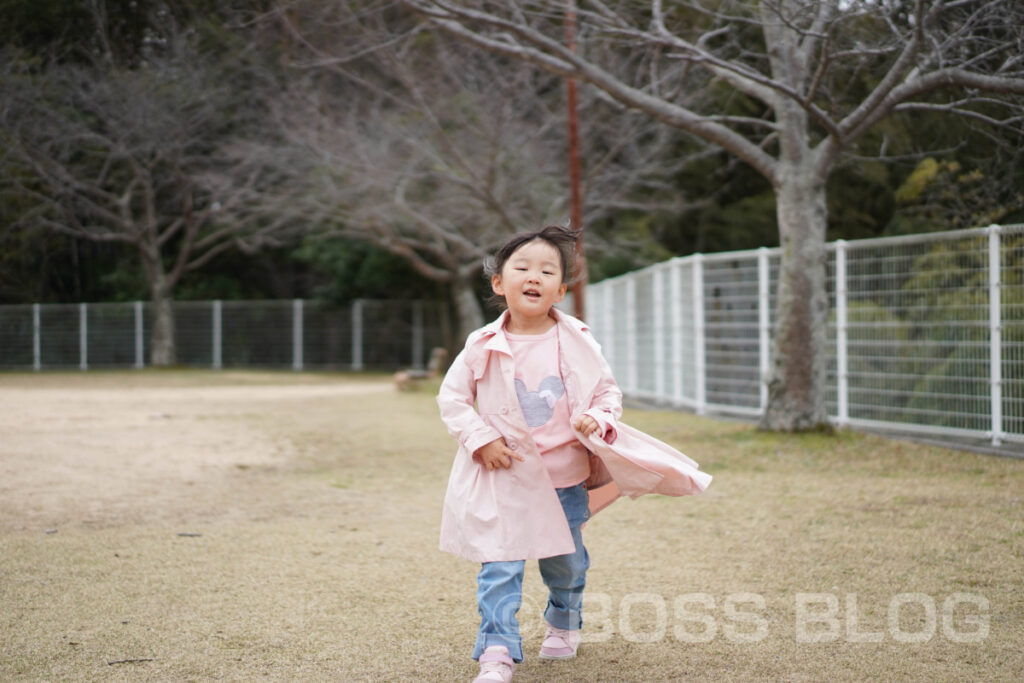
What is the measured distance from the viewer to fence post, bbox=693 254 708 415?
1123 centimetres

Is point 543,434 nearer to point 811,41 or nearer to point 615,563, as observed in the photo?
point 615,563

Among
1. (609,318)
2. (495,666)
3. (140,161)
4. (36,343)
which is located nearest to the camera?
(495,666)

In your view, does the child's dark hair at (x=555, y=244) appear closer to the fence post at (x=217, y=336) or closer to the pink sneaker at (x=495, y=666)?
the pink sneaker at (x=495, y=666)

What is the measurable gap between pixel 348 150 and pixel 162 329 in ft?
30.8

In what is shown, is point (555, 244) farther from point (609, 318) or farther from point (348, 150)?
point (348, 150)

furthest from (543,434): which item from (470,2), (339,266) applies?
(339,266)

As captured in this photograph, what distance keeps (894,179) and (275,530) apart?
34.2ft

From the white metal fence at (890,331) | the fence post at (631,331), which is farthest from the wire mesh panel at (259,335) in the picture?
the white metal fence at (890,331)

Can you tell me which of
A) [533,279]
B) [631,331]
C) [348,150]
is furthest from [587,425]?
[348,150]

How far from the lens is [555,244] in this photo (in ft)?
10.3

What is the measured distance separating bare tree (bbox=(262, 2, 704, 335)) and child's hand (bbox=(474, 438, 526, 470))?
1445cm

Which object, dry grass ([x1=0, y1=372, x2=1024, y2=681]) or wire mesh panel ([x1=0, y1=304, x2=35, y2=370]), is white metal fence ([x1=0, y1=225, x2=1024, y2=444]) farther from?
wire mesh panel ([x1=0, y1=304, x2=35, y2=370])

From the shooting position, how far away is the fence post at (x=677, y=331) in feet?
39.1

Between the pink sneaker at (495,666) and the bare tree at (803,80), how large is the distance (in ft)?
17.2
